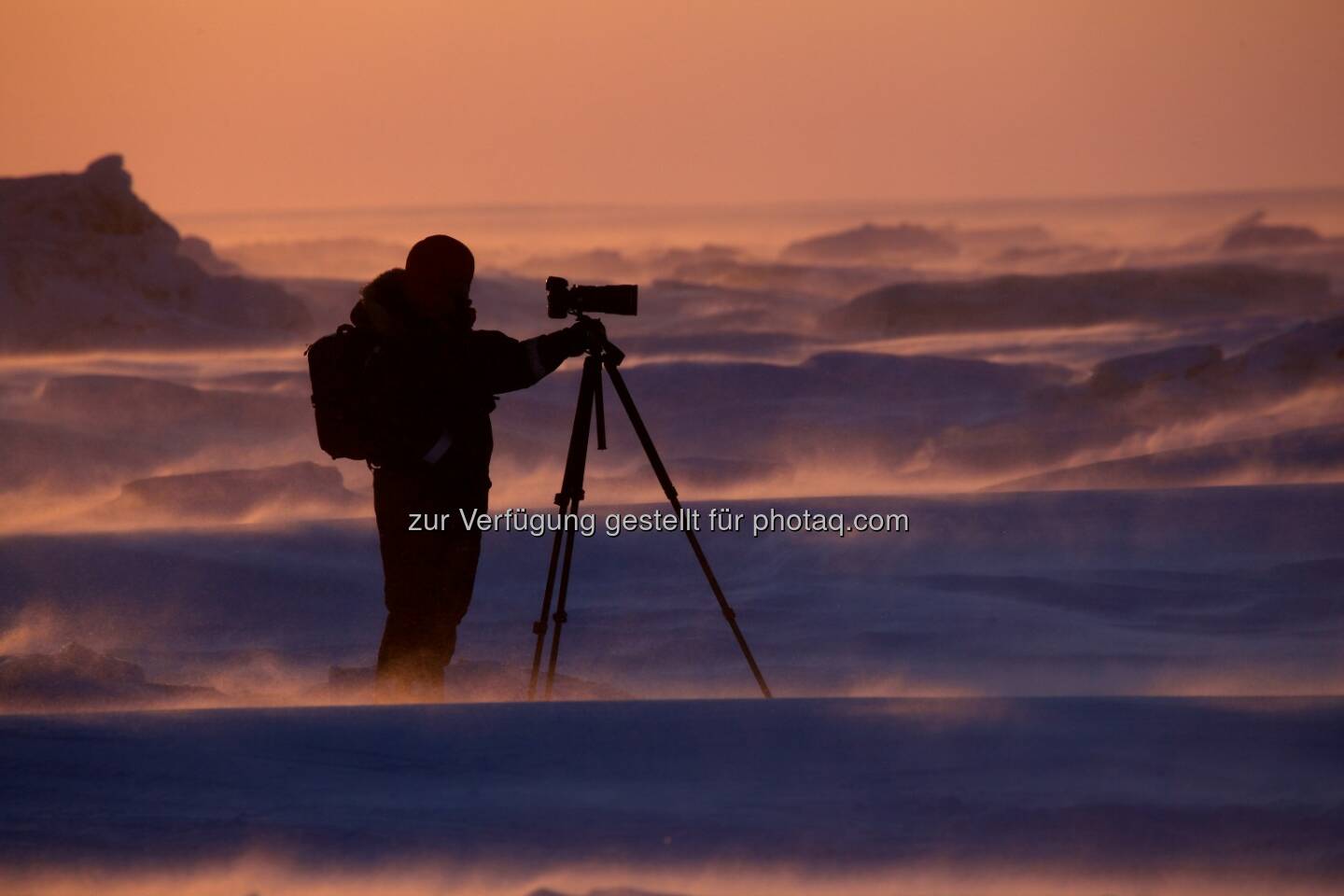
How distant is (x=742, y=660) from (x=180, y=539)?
127 inches

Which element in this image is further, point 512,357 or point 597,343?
point 597,343

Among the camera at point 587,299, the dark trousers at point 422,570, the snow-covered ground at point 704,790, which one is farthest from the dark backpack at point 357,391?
the snow-covered ground at point 704,790

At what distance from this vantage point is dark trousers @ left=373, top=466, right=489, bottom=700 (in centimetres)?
500

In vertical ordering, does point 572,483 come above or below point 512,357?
below

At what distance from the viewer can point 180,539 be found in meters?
8.86

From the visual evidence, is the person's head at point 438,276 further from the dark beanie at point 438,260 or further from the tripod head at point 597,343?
the tripod head at point 597,343

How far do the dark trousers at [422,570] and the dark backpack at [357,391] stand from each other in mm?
152

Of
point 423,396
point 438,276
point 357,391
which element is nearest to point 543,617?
point 423,396

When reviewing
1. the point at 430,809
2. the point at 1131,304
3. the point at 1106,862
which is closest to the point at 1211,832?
the point at 1106,862

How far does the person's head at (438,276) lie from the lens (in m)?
4.84

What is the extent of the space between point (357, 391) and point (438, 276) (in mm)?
352

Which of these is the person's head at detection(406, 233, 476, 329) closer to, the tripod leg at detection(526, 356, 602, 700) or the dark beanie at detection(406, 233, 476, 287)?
the dark beanie at detection(406, 233, 476, 287)

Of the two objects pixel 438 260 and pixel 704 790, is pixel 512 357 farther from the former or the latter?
pixel 704 790

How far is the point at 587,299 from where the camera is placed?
507 centimetres
